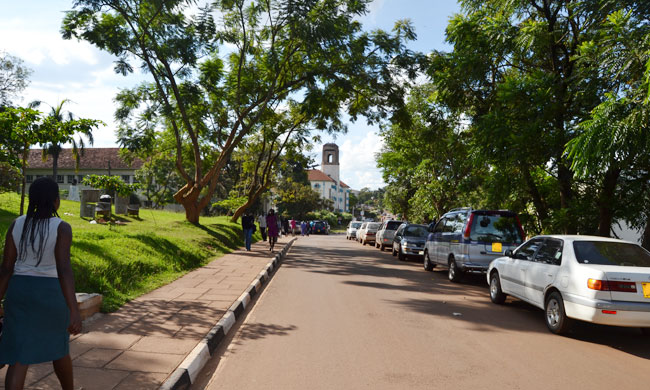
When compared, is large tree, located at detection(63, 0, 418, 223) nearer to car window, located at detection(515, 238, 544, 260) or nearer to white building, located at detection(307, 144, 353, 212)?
car window, located at detection(515, 238, 544, 260)

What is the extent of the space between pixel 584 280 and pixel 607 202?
233 inches

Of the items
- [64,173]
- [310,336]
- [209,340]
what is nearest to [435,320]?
[310,336]

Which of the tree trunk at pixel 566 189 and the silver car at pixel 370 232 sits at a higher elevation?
the tree trunk at pixel 566 189

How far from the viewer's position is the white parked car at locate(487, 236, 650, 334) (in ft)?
19.8

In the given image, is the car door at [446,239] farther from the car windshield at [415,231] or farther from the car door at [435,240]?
the car windshield at [415,231]

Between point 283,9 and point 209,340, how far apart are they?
14836mm

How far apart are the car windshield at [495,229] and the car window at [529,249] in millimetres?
2884

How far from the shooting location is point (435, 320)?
7.61 meters

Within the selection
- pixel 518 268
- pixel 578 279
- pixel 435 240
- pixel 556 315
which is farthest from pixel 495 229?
pixel 578 279

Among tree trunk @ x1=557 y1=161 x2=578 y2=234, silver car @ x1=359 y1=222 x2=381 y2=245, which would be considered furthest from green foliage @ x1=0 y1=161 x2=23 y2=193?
silver car @ x1=359 y1=222 x2=381 y2=245

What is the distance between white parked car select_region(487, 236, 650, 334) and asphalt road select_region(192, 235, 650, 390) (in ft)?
1.34

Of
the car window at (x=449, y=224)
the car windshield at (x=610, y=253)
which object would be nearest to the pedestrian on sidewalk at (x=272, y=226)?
the car window at (x=449, y=224)

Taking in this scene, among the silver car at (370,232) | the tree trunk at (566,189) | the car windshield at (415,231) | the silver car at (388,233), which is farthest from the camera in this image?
the silver car at (370,232)

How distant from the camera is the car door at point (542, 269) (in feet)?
23.5
